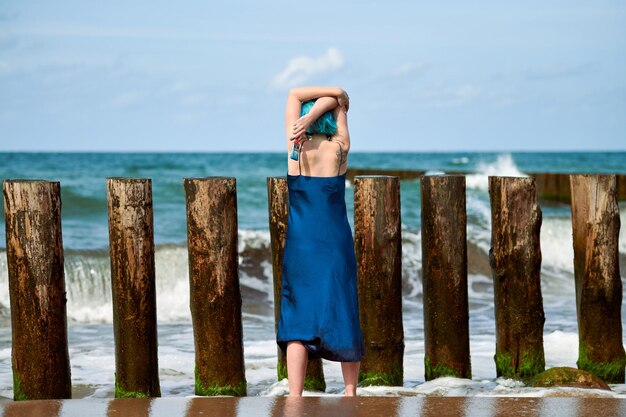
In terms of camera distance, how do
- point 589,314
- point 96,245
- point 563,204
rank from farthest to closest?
point 563,204 → point 96,245 → point 589,314

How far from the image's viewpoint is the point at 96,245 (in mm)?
13156

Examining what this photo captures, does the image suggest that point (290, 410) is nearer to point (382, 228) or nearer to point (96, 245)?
point (382, 228)

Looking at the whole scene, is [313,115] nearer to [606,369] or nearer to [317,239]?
[317,239]

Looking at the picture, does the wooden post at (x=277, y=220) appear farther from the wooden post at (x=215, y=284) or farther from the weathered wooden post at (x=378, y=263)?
the weathered wooden post at (x=378, y=263)

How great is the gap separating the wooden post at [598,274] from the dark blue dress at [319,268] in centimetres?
187

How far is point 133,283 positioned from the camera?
502cm

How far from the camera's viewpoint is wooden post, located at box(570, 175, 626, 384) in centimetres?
559

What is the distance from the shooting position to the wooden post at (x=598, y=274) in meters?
5.59

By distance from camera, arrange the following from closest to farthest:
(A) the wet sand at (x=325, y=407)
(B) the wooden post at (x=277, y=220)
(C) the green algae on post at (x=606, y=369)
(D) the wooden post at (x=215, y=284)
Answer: (A) the wet sand at (x=325, y=407) < (D) the wooden post at (x=215, y=284) < (B) the wooden post at (x=277, y=220) < (C) the green algae on post at (x=606, y=369)

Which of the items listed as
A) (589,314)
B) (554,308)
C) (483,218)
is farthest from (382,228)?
(483,218)

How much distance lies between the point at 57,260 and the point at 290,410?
5.67ft

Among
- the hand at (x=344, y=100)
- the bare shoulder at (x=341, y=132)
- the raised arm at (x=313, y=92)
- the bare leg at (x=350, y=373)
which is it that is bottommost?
the bare leg at (x=350, y=373)

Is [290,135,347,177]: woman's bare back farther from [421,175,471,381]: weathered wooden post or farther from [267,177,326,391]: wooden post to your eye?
[421,175,471,381]: weathered wooden post

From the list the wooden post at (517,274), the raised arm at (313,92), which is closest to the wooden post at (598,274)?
the wooden post at (517,274)
